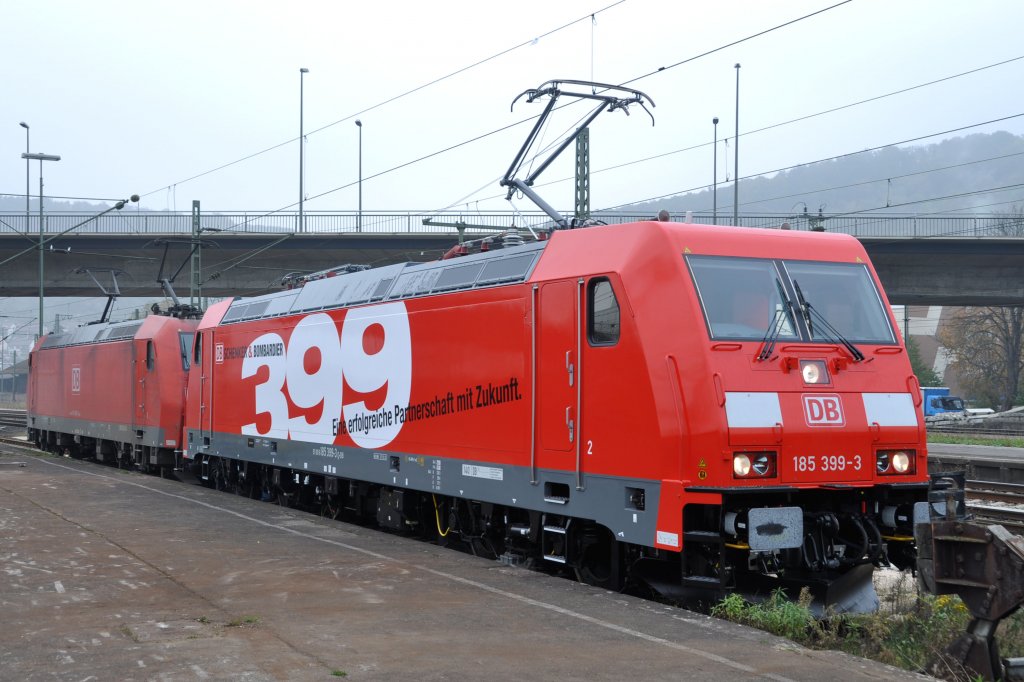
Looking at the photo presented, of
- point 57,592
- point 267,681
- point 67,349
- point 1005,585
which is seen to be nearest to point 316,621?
point 267,681

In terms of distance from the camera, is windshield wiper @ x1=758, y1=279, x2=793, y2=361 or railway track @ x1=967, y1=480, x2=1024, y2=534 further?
railway track @ x1=967, y1=480, x2=1024, y2=534

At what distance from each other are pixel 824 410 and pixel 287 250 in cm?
3421

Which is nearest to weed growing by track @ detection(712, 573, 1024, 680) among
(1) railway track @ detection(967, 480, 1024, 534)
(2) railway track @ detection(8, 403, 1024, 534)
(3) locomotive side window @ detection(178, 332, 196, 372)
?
(1) railway track @ detection(967, 480, 1024, 534)

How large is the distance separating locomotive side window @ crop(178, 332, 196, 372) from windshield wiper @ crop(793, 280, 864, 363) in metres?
17.0

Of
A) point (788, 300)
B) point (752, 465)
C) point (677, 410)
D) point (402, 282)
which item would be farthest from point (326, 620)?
point (402, 282)

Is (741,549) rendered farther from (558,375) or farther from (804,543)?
(558,375)

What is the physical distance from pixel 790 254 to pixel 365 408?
6271mm

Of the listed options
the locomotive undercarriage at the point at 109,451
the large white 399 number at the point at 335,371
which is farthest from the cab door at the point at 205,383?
the locomotive undercarriage at the point at 109,451

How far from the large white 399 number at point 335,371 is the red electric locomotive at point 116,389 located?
21.9 feet

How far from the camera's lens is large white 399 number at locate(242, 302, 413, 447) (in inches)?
525

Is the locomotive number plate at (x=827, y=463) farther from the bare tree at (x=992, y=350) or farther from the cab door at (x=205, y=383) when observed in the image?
the bare tree at (x=992, y=350)

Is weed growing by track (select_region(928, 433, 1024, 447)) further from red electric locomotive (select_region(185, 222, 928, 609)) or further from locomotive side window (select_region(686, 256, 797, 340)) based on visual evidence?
locomotive side window (select_region(686, 256, 797, 340))

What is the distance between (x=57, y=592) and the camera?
29.1ft

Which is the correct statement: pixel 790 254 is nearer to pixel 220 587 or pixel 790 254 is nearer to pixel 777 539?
pixel 777 539
